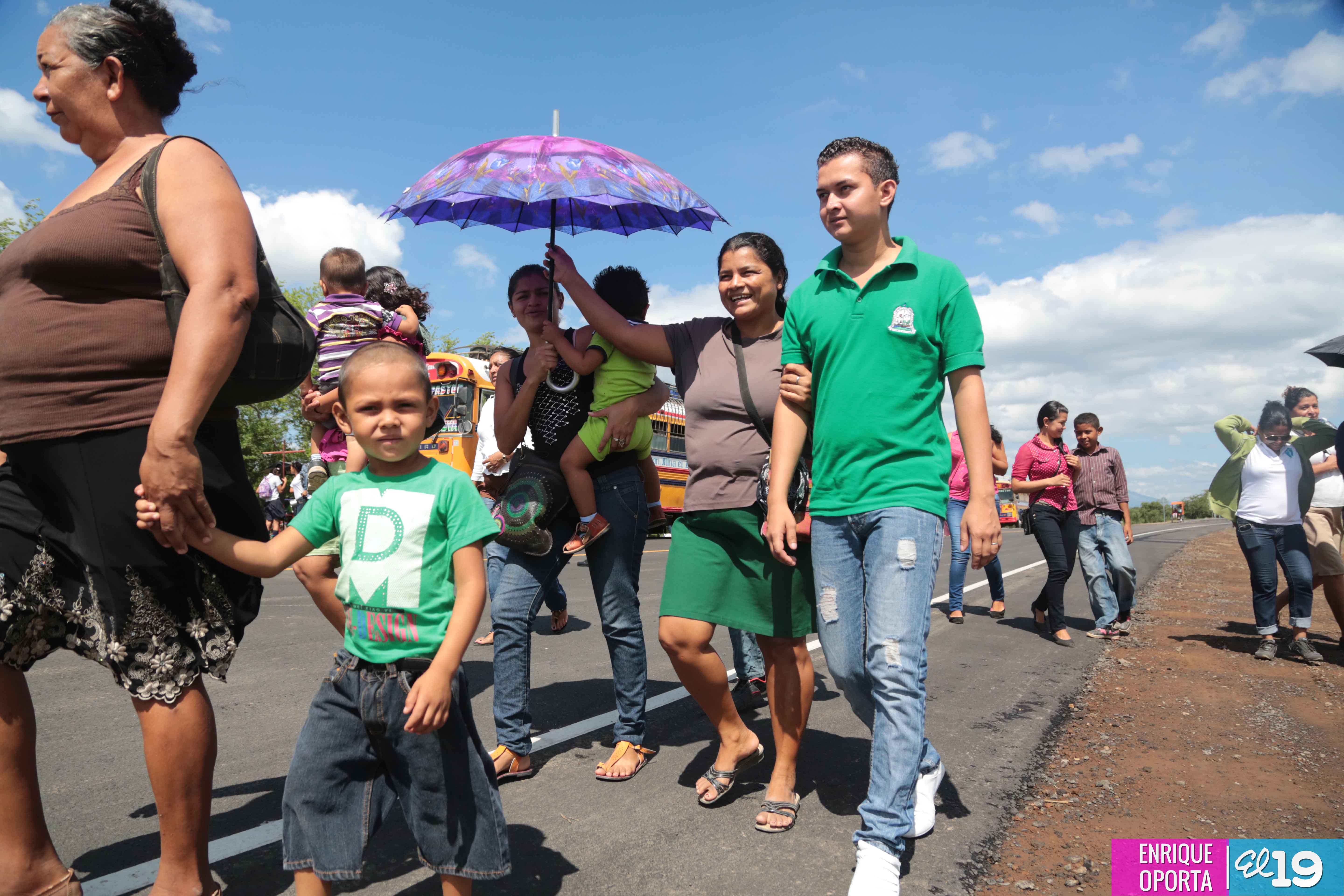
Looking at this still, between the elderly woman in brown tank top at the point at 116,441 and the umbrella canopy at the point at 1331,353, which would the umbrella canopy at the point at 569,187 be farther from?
the umbrella canopy at the point at 1331,353

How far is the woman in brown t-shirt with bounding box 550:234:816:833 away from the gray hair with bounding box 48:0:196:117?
1.88 metres

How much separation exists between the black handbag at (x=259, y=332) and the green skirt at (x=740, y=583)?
156 cm

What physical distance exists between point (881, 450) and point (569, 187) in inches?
68.6

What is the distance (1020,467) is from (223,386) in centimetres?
752

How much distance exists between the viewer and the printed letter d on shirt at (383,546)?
209 cm

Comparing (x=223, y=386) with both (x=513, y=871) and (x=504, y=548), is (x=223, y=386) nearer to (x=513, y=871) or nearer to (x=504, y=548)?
(x=513, y=871)

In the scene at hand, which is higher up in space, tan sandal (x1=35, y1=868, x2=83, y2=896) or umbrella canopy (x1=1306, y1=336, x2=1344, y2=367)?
umbrella canopy (x1=1306, y1=336, x2=1344, y2=367)

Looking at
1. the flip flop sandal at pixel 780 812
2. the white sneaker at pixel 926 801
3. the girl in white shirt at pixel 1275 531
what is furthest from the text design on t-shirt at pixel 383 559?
the girl in white shirt at pixel 1275 531

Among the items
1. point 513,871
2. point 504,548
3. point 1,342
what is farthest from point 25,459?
point 504,548

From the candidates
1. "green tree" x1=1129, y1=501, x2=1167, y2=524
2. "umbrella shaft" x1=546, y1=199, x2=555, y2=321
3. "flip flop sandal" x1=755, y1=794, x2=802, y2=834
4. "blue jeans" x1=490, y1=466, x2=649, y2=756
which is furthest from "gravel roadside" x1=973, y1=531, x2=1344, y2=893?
"green tree" x1=1129, y1=501, x2=1167, y2=524

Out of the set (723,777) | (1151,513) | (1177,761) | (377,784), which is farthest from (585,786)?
(1151,513)

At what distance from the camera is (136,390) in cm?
214

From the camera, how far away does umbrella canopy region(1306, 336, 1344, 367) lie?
4.80 meters

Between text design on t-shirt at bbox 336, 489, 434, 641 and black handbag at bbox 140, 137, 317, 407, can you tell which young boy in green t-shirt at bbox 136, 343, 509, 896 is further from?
black handbag at bbox 140, 137, 317, 407
